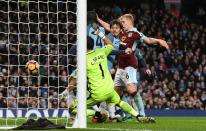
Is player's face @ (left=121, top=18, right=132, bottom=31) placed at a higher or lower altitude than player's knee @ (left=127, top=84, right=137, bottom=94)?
higher

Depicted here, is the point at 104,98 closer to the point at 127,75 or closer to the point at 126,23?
the point at 127,75

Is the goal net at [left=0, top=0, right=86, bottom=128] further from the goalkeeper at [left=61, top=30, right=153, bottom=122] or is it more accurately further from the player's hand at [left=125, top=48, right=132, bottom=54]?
the goalkeeper at [left=61, top=30, right=153, bottom=122]

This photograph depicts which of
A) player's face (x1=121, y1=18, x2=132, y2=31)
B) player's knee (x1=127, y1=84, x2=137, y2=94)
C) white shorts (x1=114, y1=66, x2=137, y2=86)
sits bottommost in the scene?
player's knee (x1=127, y1=84, x2=137, y2=94)

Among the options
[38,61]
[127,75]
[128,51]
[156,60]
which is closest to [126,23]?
[128,51]

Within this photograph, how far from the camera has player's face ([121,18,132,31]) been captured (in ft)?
44.9

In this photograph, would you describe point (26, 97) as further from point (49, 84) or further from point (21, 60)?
point (21, 60)

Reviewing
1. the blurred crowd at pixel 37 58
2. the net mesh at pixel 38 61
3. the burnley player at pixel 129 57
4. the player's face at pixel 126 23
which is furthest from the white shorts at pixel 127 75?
the net mesh at pixel 38 61

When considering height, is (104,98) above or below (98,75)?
below

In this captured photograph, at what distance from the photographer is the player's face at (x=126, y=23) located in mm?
13680

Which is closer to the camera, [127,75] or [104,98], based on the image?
[104,98]

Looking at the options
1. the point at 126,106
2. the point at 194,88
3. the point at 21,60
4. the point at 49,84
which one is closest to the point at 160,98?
the point at 194,88

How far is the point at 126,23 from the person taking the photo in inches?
541

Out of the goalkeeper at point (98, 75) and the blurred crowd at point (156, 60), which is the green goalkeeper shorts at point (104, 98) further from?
the blurred crowd at point (156, 60)

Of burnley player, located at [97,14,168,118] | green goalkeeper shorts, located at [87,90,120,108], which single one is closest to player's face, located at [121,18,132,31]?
burnley player, located at [97,14,168,118]
